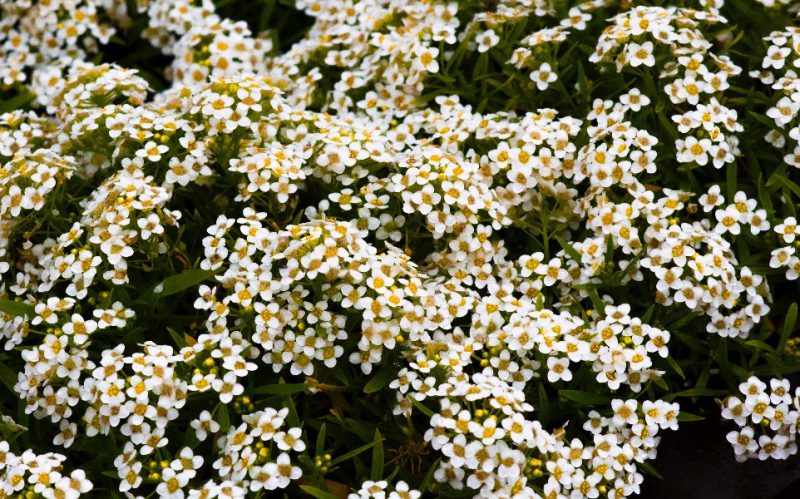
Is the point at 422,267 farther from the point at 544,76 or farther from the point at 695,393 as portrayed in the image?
the point at 695,393

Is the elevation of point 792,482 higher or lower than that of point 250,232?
lower

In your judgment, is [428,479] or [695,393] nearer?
[428,479]

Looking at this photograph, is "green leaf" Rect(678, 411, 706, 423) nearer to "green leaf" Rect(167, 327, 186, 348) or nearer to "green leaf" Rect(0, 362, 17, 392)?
"green leaf" Rect(167, 327, 186, 348)

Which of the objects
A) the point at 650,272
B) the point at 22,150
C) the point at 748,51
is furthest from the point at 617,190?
the point at 22,150

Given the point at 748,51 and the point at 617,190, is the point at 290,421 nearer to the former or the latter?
the point at 617,190

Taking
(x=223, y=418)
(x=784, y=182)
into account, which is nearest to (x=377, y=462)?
(x=223, y=418)

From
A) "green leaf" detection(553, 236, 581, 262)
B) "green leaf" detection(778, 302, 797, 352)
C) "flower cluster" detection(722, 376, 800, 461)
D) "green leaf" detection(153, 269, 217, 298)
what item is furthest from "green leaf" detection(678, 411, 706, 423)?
"green leaf" detection(153, 269, 217, 298)
